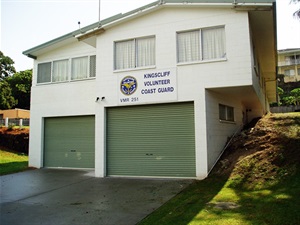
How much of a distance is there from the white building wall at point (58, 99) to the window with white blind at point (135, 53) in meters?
2.63

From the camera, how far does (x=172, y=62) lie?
37.2ft

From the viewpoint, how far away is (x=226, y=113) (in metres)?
13.2

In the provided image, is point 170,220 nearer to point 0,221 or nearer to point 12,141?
point 0,221

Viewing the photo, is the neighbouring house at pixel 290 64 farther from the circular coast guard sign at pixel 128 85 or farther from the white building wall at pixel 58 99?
the circular coast guard sign at pixel 128 85

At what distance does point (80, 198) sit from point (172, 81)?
18.6 ft

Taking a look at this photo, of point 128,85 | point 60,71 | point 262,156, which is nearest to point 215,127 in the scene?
point 262,156

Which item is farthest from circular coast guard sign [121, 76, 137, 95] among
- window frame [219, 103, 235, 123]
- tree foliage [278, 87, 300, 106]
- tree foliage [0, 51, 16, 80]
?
tree foliage [0, 51, 16, 80]

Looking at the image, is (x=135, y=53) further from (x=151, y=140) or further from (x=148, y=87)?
(x=151, y=140)

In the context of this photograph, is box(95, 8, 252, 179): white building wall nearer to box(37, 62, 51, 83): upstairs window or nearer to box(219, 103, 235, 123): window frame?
box(219, 103, 235, 123): window frame

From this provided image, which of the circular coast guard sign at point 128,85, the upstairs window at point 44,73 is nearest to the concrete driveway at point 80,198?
the circular coast guard sign at point 128,85

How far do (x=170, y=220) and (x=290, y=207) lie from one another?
8.83ft

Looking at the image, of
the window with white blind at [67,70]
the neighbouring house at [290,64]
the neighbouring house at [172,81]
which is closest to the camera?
the neighbouring house at [172,81]

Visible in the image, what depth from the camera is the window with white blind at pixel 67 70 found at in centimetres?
1470

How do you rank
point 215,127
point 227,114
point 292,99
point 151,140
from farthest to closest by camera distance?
point 292,99, point 227,114, point 151,140, point 215,127
